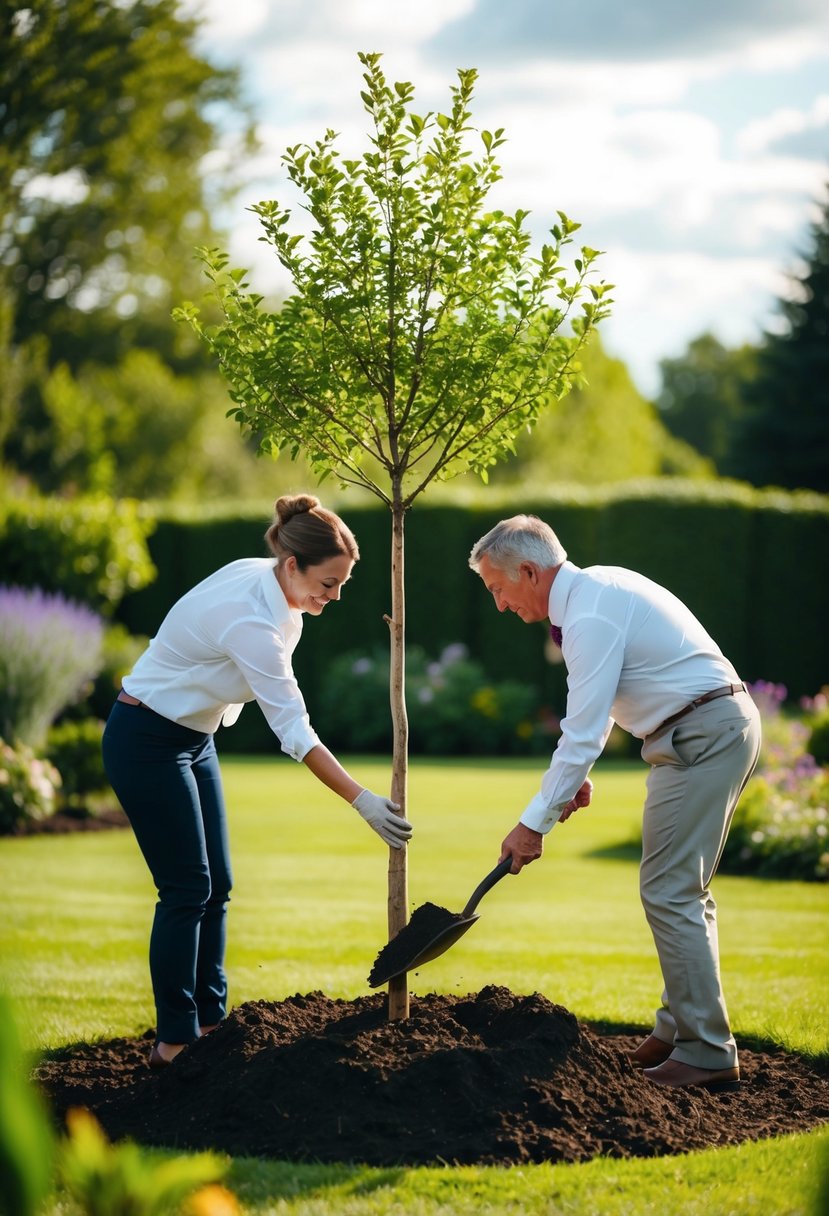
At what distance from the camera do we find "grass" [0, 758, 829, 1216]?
10.9ft

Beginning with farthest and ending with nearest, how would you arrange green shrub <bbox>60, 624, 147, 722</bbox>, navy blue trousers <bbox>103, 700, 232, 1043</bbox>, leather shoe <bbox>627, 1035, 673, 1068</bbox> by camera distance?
→ green shrub <bbox>60, 624, 147, 722</bbox> → leather shoe <bbox>627, 1035, 673, 1068</bbox> → navy blue trousers <bbox>103, 700, 232, 1043</bbox>

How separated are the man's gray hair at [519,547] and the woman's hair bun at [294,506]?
56 centimetres

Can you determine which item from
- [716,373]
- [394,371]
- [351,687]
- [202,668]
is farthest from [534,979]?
[716,373]

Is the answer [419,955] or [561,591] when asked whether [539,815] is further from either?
[561,591]

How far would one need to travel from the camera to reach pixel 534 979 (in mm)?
5988

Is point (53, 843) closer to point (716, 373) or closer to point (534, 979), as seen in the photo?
point (534, 979)

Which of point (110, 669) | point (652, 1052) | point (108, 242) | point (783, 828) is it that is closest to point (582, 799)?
point (652, 1052)

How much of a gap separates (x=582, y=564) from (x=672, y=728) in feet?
44.9

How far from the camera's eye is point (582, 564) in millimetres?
17859

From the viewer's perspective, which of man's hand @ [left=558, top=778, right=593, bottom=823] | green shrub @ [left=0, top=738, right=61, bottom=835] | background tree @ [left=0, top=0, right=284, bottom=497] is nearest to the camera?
man's hand @ [left=558, top=778, right=593, bottom=823]

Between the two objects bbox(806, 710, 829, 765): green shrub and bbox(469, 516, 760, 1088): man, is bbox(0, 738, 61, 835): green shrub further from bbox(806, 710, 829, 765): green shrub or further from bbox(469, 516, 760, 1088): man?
bbox(469, 516, 760, 1088): man

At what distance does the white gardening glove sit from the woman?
3 cm

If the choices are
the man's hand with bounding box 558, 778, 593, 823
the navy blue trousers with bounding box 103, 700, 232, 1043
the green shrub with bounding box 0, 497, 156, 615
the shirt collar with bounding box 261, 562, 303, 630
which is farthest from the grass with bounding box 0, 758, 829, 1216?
the green shrub with bounding box 0, 497, 156, 615

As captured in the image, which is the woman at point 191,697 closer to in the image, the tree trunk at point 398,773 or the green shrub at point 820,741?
the tree trunk at point 398,773
